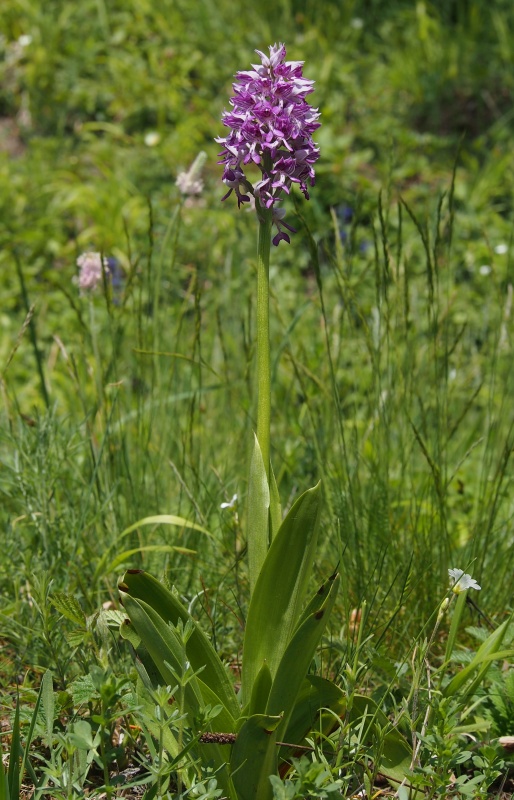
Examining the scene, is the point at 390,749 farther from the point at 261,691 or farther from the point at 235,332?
the point at 235,332

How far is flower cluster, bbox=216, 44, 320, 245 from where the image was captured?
4.11 ft

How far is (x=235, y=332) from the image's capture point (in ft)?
10.1

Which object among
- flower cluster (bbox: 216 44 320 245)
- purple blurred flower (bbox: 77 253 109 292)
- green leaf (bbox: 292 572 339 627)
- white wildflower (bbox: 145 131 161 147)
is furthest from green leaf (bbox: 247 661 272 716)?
white wildflower (bbox: 145 131 161 147)

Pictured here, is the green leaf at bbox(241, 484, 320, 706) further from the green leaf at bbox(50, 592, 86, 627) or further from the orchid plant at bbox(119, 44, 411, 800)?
the green leaf at bbox(50, 592, 86, 627)

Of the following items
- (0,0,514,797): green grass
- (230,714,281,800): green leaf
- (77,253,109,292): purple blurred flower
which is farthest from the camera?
(77,253,109,292): purple blurred flower

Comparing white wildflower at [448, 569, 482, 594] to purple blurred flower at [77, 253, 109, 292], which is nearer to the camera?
white wildflower at [448, 569, 482, 594]

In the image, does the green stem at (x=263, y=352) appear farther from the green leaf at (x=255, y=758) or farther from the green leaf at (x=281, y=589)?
→ the green leaf at (x=255, y=758)

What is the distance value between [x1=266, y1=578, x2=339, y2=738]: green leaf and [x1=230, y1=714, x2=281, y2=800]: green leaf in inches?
1.6

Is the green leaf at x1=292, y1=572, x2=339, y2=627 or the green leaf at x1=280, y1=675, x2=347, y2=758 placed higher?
the green leaf at x1=292, y1=572, x2=339, y2=627

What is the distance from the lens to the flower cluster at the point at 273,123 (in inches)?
49.3

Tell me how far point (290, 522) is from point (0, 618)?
28.2 inches

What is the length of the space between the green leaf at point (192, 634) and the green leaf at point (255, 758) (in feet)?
0.32

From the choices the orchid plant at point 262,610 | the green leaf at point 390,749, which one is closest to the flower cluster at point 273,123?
the orchid plant at point 262,610

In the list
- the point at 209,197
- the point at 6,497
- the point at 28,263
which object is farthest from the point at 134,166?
the point at 6,497
